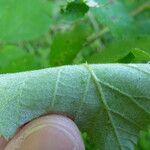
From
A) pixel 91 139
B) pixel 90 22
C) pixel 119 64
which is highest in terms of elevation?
pixel 119 64

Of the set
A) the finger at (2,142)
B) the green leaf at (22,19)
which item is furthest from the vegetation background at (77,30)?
the finger at (2,142)

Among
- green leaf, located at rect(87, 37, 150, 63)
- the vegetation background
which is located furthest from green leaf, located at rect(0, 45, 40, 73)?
green leaf, located at rect(87, 37, 150, 63)

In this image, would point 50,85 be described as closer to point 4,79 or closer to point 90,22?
point 4,79

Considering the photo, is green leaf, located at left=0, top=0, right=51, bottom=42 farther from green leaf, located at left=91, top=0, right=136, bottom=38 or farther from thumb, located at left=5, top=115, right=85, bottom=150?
thumb, located at left=5, top=115, right=85, bottom=150

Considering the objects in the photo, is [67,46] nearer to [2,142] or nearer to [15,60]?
[15,60]

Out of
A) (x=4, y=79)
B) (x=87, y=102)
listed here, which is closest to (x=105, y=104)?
(x=87, y=102)

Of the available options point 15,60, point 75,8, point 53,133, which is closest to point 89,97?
point 53,133
